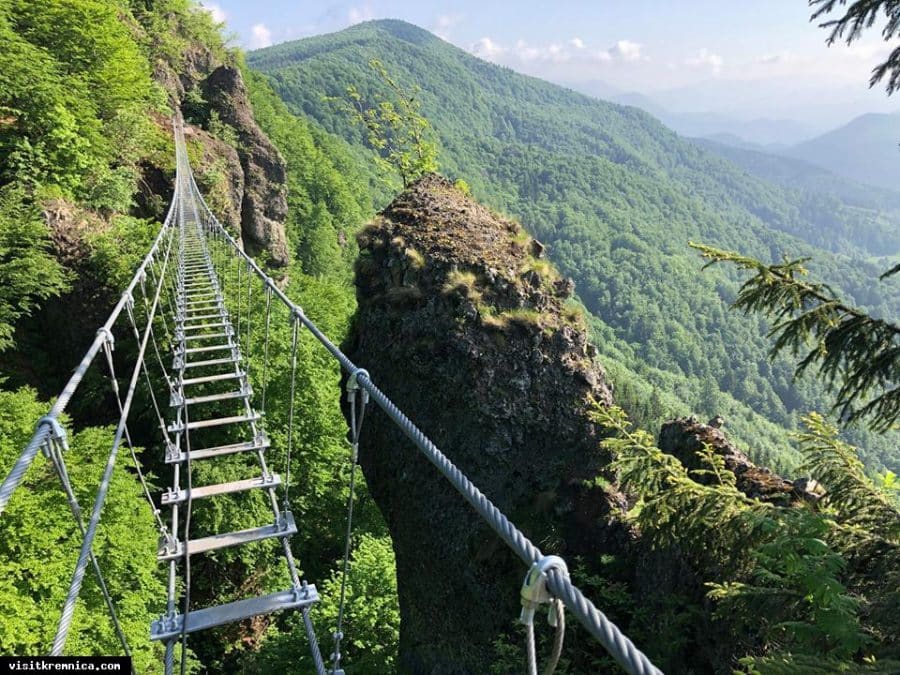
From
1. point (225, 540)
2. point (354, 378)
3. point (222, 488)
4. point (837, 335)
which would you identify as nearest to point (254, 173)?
point (222, 488)

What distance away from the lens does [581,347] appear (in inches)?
290

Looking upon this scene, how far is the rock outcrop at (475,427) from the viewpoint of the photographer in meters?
6.43

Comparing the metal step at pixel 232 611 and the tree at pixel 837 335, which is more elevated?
the tree at pixel 837 335

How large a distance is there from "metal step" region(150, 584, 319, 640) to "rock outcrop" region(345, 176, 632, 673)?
3155 millimetres

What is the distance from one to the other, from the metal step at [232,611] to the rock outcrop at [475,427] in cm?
315

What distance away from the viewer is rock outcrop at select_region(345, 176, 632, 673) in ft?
21.1


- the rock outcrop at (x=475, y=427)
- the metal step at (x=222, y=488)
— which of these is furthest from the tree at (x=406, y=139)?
the metal step at (x=222, y=488)

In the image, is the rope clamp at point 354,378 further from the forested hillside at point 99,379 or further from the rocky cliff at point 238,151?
the rocky cliff at point 238,151

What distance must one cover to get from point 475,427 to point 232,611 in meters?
3.70

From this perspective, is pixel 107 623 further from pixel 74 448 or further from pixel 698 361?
pixel 698 361

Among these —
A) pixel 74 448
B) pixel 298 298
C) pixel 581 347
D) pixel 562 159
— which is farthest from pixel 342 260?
pixel 562 159

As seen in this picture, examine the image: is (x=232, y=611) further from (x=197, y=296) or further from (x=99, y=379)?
(x=99, y=379)

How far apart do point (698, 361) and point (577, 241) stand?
44741mm

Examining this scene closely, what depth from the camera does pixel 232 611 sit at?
3.71 metres
